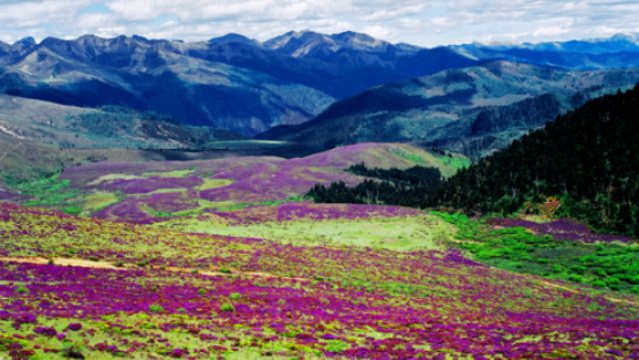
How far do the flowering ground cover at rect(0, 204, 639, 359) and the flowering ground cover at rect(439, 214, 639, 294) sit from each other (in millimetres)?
7881

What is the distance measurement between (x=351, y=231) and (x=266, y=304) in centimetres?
5825

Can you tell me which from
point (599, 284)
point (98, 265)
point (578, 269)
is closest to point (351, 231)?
point (578, 269)

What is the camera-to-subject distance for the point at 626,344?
28766 millimetres

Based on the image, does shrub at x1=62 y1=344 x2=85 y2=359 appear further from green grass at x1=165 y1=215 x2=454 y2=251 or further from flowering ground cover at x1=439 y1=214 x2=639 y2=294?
flowering ground cover at x1=439 y1=214 x2=639 y2=294

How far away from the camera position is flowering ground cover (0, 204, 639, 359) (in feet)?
86.5

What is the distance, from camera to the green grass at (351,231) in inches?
3324

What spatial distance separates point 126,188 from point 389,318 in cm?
17028

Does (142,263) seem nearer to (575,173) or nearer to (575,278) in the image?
(575,278)

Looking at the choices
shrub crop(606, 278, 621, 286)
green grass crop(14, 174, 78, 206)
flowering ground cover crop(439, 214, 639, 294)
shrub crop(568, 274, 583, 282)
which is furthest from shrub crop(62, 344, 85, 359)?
green grass crop(14, 174, 78, 206)

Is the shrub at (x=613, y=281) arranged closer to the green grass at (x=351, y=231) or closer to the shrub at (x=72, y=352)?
the green grass at (x=351, y=231)

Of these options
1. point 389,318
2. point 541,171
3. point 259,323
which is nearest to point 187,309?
point 259,323

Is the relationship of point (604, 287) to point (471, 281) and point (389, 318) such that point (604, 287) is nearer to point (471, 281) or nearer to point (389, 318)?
point (471, 281)

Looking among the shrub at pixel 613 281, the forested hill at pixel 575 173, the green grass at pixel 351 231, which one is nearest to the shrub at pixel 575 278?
the shrub at pixel 613 281

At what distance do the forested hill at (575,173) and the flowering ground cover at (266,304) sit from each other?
124 feet
